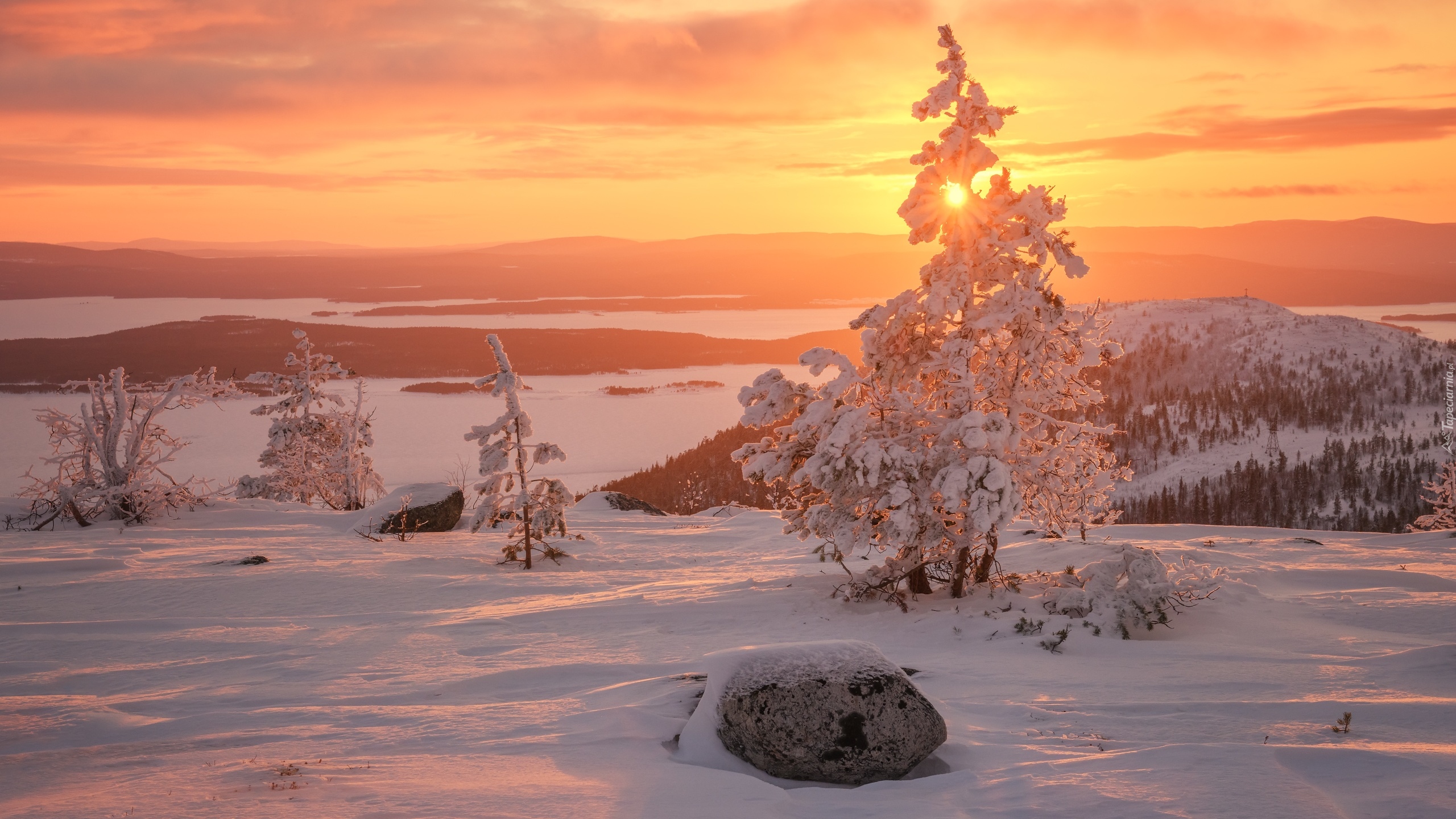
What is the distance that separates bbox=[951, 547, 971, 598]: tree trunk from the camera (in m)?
12.7

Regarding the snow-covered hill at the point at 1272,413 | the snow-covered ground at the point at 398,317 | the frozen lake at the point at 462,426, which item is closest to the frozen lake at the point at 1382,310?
the snow-covered ground at the point at 398,317

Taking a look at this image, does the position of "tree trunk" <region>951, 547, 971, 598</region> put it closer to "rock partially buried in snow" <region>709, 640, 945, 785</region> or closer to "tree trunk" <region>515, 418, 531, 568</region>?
"rock partially buried in snow" <region>709, 640, 945, 785</region>

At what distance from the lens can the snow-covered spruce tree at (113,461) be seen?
18.5 metres

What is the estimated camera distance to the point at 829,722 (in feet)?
21.6

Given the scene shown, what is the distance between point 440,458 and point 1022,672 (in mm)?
42566

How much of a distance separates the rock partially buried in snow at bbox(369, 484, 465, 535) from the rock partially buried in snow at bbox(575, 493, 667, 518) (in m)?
5.79

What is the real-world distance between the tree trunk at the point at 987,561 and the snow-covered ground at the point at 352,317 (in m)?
108

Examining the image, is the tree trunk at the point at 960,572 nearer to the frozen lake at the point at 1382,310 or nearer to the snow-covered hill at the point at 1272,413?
the snow-covered hill at the point at 1272,413

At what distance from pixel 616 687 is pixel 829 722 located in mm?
2772

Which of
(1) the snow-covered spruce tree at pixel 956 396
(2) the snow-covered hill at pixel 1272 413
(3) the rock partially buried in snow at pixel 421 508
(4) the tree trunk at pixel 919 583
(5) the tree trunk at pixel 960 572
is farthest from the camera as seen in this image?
(2) the snow-covered hill at pixel 1272 413

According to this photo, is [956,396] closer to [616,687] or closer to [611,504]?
[616,687]

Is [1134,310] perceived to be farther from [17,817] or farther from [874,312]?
[17,817]

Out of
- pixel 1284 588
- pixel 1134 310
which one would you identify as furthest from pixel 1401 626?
pixel 1134 310

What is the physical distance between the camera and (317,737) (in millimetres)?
Answer: 7031
